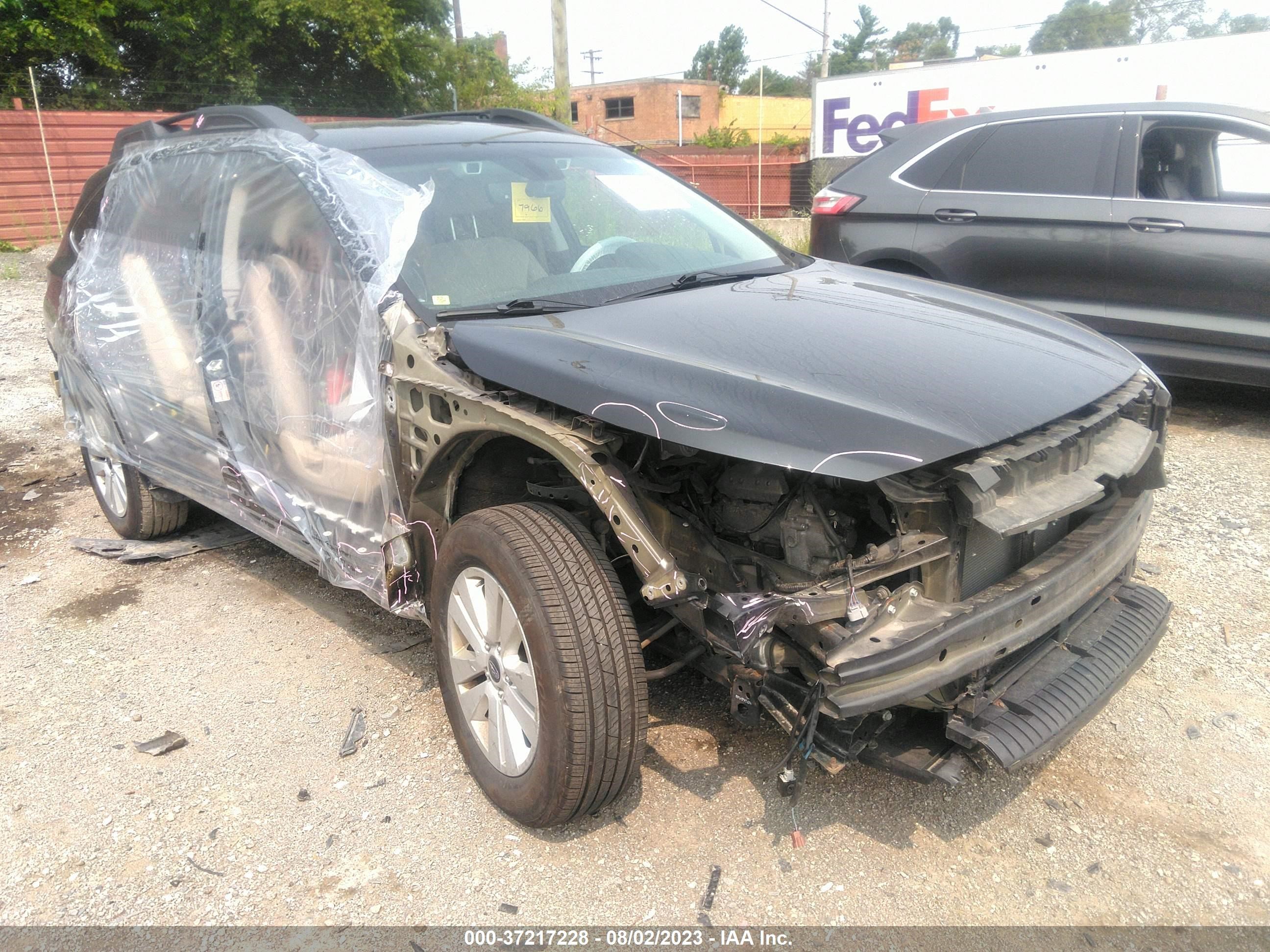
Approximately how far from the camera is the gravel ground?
90.1 inches

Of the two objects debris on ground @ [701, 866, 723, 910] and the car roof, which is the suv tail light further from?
debris on ground @ [701, 866, 723, 910]

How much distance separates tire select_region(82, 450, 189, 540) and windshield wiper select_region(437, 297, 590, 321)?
2479 mm

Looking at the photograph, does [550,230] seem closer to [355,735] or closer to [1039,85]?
[355,735]

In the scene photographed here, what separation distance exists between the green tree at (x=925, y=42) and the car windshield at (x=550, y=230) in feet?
234

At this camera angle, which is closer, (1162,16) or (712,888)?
(712,888)

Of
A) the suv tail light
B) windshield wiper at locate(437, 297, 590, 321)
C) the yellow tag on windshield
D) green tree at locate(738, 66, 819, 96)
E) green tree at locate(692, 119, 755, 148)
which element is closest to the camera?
windshield wiper at locate(437, 297, 590, 321)

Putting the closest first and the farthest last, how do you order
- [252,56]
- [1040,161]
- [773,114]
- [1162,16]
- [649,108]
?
[1040,161], [252,56], [773,114], [649,108], [1162,16]

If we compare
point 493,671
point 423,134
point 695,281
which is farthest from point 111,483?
point 695,281

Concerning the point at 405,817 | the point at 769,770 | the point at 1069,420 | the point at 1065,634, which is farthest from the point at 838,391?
the point at 405,817

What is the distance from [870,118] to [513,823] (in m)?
15.3

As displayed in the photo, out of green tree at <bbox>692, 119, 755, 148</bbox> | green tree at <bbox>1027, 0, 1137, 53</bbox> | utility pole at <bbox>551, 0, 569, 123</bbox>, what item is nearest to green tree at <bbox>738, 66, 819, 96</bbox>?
green tree at <bbox>1027, 0, 1137, 53</bbox>

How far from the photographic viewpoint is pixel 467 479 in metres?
2.81

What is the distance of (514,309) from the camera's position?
8.87 ft

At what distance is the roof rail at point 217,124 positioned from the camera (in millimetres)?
3449
